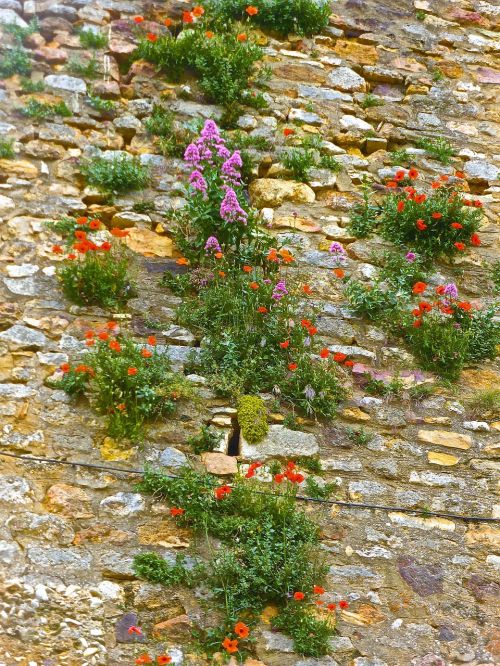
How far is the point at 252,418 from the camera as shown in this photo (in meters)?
4.14

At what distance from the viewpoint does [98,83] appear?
5.70 metres

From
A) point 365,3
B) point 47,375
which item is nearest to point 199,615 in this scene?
point 47,375

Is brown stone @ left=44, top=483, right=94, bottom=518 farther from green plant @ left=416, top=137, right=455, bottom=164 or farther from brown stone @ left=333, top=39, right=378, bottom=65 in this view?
brown stone @ left=333, top=39, right=378, bottom=65

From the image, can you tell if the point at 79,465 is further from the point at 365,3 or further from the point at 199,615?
the point at 365,3

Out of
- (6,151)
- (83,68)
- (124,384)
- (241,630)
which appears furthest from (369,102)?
(241,630)

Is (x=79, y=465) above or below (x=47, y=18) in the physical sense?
below

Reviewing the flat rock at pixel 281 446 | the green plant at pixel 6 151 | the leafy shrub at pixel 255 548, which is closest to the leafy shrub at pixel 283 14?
the green plant at pixel 6 151

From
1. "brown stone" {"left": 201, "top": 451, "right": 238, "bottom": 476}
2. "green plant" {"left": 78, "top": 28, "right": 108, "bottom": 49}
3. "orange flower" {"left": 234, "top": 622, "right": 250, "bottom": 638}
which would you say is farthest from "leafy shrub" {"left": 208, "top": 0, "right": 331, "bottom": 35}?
"orange flower" {"left": 234, "top": 622, "right": 250, "bottom": 638}

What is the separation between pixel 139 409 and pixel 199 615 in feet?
3.69

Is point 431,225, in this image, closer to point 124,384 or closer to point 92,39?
point 124,384

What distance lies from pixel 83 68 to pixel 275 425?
323cm

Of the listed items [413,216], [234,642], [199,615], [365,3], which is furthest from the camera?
[365,3]

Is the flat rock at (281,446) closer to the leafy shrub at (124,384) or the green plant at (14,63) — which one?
the leafy shrub at (124,384)

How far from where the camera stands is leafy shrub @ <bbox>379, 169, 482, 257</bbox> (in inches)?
207
